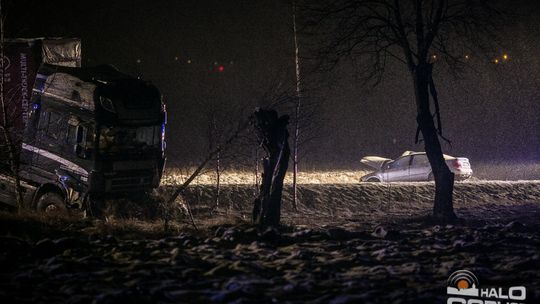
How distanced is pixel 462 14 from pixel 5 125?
12.4m

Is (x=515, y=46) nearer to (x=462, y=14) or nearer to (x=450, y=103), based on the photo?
(x=450, y=103)

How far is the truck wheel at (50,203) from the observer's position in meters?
16.0

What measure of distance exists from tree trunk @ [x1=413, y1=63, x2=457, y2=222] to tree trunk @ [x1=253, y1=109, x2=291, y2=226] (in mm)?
4922

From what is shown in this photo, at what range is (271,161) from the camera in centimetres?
1517

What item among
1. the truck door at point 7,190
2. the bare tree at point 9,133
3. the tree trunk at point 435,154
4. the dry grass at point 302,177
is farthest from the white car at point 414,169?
the bare tree at point 9,133

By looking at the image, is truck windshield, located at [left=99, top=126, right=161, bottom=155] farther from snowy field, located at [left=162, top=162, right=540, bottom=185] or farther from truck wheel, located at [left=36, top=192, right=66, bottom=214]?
snowy field, located at [left=162, top=162, right=540, bottom=185]

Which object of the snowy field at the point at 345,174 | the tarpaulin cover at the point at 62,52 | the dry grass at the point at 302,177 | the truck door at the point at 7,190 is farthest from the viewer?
the snowy field at the point at 345,174

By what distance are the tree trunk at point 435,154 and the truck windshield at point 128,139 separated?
749 cm

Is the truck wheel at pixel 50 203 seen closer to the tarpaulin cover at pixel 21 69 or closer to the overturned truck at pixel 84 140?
the overturned truck at pixel 84 140

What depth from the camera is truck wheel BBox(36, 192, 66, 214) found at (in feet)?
52.5

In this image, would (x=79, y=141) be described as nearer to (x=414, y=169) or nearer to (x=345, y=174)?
(x=414, y=169)

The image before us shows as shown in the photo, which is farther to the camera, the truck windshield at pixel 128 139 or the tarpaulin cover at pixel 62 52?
the tarpaulin cover at pixel 62 52

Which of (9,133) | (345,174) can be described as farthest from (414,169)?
(9,133)

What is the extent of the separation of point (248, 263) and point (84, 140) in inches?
306
